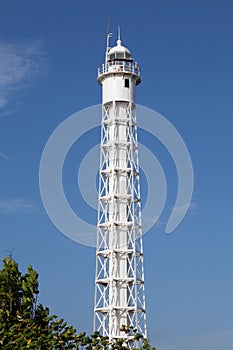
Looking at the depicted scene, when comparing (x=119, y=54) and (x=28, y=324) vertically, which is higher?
(x=119, y=54)

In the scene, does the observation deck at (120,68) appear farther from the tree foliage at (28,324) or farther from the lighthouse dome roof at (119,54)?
the tree foliage at (28,324)

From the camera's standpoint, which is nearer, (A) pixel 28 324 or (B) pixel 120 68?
(A) pixel 28 324

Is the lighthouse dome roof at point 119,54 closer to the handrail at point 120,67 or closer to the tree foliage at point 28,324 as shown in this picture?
the handrail at point 120,67

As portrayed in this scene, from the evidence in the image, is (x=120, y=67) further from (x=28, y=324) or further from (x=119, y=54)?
(x=28, y=324)

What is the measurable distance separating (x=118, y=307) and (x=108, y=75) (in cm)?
2264

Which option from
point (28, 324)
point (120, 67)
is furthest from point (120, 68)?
point (28, 324)

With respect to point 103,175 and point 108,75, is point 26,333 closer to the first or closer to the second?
point 103,175

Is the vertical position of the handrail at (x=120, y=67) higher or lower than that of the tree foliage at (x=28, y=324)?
higher

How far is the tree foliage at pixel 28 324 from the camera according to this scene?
157ft

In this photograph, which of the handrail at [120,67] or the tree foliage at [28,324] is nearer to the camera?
the tree foliage at [28,324]

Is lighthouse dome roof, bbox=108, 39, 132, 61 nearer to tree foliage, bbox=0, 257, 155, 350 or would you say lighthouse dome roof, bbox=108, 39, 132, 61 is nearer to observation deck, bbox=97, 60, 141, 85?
observation deck, bbox=97, 60, 141, 85

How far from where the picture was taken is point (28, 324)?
53.5 meters

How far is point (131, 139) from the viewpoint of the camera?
70.9 m

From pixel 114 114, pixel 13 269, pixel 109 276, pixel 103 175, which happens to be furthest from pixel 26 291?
pixel 114 114
